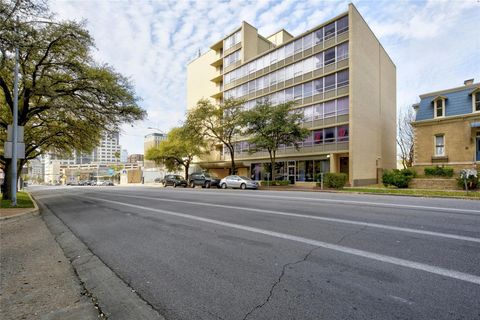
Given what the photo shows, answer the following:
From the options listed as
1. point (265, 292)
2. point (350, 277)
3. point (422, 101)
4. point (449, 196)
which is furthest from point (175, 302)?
point (422, 101)

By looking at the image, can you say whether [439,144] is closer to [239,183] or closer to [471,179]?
[471,179]

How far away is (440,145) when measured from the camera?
24062 millimetres

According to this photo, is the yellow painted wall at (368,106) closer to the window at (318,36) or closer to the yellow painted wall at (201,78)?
the window at (318,36)

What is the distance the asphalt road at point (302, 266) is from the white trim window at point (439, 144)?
2077cm

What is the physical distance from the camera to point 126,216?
921cm

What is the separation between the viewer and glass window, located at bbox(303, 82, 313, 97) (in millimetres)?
30969

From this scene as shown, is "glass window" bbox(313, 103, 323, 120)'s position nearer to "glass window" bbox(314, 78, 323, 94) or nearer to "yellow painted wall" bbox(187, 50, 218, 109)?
"glass window" bbox(314, 78, 323, 94)

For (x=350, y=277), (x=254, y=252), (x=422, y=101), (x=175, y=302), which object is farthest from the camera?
(x=422, y=101)

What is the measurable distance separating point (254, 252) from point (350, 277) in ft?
5.67

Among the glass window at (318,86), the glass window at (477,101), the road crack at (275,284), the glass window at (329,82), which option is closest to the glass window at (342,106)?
the glass window at (329,82)

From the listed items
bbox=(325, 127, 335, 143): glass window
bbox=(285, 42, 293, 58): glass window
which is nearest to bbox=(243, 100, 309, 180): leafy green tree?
bbox=(325, 127, 335, 143): glass window

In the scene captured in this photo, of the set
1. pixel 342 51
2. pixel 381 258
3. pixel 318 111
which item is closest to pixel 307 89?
pixel 318 111

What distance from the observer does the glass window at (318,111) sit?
29856 mm

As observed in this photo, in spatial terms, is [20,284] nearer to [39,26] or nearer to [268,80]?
[39,26]
